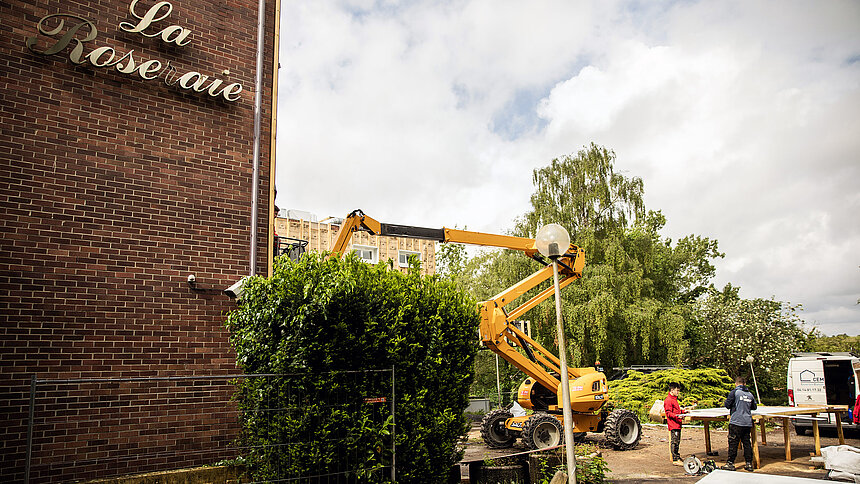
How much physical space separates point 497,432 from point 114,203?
10.5m

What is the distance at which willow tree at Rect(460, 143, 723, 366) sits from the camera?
2378 centimetres

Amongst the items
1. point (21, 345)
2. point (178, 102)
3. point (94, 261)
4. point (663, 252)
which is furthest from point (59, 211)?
point (663, 252)

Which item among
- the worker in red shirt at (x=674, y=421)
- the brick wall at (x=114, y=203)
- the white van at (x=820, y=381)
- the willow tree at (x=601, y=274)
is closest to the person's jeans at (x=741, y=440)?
the worker in red shirt at (x=674, y=421)

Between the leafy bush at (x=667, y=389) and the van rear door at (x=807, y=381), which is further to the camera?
the leafy bush at (x=667, y=389)

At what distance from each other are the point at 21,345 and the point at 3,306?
543 mm

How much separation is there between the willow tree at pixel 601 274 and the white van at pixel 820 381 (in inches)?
302

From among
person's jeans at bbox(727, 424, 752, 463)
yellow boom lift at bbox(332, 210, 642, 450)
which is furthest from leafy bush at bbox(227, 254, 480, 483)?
person's jeans at bbox(727, 424, 752, 463)

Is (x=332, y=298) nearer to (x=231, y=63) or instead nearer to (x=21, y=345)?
(x=21, y=345)

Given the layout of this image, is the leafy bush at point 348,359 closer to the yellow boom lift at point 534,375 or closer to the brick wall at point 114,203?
the brick wall at point 114,203

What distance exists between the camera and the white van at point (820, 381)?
1535 cm

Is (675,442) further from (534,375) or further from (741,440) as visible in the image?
(534,375)

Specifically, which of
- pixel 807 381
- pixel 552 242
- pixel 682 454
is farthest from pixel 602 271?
pixel 552 242

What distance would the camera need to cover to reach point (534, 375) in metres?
12.8

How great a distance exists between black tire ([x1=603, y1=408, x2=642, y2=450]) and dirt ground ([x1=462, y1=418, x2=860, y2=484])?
0.22 m
